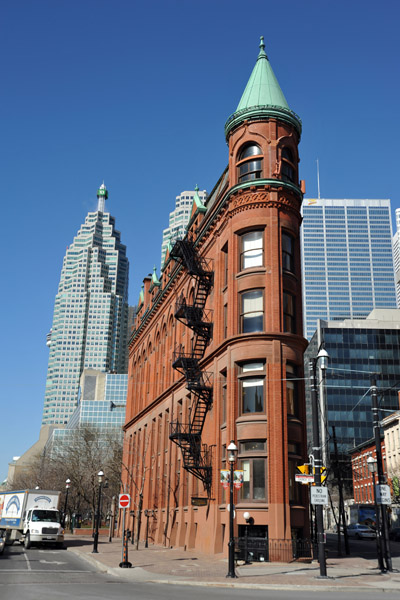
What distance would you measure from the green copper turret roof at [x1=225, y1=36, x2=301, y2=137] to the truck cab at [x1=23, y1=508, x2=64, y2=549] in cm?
2881

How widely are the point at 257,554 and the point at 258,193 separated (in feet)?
64.8

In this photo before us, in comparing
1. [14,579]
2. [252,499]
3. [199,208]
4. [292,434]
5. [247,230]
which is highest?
[199,208]

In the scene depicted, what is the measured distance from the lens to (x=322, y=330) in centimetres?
12638

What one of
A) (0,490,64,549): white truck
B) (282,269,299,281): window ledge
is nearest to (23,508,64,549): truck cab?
(0,490,64,549): white truck

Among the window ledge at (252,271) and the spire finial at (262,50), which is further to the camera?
the spire finial at (262,50)

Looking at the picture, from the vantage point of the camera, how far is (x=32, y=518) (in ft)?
135

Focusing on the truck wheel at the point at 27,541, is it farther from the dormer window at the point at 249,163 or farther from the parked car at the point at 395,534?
the parked car at the point at 395,534

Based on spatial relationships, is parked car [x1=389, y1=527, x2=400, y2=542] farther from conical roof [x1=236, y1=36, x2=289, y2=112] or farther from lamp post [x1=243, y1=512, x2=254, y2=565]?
conical roof [x1=236, y1=36, x2=289, y2=112]

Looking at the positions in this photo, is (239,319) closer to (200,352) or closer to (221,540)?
(200,352)

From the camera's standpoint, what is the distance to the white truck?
133 feet

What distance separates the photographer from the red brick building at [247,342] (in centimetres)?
3064

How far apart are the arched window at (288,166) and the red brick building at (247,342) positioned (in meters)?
0.08

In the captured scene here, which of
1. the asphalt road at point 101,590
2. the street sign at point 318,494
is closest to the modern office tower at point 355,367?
the street sign at point 318,494

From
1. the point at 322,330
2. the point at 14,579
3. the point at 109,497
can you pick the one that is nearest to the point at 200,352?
the point at 14,579
